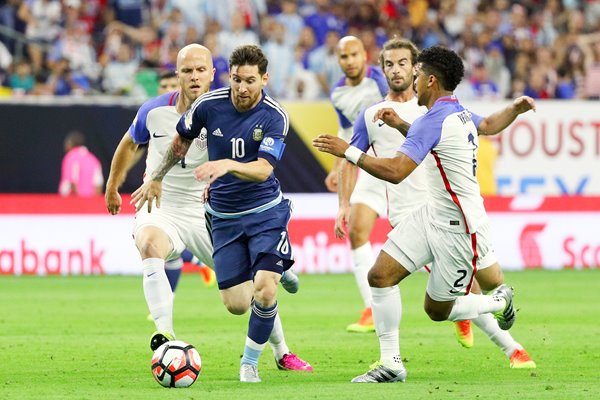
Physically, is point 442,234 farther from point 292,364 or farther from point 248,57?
point 248,57

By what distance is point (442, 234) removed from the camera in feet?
29.5

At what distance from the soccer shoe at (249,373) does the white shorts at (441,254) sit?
126 centimetres

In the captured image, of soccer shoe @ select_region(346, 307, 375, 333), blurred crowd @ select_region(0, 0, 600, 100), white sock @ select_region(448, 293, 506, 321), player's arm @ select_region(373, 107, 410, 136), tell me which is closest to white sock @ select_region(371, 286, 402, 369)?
white sock @ select_region(448, 293, 506, 321)

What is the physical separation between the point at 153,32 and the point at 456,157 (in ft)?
49.8

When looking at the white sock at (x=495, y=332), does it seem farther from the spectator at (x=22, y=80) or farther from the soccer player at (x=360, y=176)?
the spectator at (x=22, y=80)

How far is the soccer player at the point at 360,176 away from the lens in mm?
12531

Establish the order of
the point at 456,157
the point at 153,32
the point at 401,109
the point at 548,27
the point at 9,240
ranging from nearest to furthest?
1. the point at 456,157
2. the point at 401,109
3. the point at 9,240
4. the point at 153,32
5. the point at 548,27

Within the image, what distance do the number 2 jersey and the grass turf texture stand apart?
1311mm

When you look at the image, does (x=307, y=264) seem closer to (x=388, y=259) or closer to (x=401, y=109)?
(x=401, y=109)

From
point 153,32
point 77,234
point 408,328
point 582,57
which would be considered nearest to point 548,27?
point 582,57

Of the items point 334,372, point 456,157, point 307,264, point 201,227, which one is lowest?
point 307,264

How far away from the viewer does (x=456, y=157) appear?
8859 millimetres

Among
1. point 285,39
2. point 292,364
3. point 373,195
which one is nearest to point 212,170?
point 292,364

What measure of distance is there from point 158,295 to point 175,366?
138 centimetres
